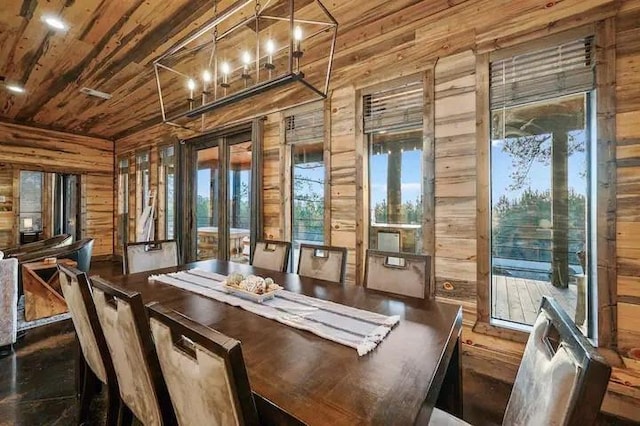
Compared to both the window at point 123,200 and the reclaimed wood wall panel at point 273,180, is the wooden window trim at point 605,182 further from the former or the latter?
the window at point 123,200

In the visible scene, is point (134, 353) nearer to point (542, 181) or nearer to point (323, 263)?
point (323, 263)

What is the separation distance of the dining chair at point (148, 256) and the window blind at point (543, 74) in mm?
3168

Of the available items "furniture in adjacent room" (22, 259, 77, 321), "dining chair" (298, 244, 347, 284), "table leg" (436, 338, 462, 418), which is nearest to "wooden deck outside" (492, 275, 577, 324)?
"table leg" (436, 338, 462, 418)

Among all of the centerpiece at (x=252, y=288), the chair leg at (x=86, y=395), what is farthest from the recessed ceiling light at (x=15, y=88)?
the centerpiece at (x=252, y=288)

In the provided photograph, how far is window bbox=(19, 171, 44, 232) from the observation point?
816cm

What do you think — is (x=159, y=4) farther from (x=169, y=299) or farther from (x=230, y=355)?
(x=230, y=355)

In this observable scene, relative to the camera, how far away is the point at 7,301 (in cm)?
257

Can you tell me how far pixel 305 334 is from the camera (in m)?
1.28

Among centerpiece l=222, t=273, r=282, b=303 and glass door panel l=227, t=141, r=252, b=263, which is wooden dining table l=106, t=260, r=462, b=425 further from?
glass door panel l=227, t=141, r=252, b=263

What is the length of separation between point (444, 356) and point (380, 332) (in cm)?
26

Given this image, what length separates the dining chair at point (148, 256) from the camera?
263 centimetres

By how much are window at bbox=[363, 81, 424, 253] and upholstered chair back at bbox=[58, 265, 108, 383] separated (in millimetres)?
2317

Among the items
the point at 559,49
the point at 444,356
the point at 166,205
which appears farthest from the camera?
the point at 166,205

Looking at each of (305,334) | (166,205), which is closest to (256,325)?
(305,334)
